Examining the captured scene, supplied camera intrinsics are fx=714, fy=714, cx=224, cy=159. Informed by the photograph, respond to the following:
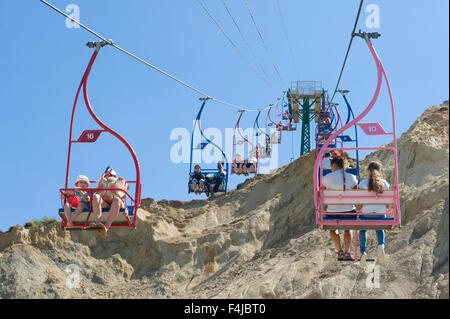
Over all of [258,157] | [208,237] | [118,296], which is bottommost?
[118,296]

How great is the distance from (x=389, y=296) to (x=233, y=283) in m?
6.43

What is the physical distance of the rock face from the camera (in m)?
18.8

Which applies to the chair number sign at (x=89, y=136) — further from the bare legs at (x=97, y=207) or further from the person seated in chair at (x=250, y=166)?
the person seated in chair at (x=250, y=166)

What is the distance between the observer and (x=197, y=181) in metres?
28.5

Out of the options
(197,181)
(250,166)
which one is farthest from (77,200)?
(250,166)

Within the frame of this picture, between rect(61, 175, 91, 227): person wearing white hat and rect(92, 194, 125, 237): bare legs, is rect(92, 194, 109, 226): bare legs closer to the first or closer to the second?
rect(92, 194, 125, 237): bare legs

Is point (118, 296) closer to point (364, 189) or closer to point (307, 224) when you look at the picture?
point (307, 224)

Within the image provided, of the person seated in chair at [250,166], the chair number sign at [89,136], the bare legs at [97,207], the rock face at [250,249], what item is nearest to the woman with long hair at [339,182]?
the bare legs at [97,207]

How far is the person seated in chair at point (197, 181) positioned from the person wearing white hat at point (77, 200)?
14280 millimetres

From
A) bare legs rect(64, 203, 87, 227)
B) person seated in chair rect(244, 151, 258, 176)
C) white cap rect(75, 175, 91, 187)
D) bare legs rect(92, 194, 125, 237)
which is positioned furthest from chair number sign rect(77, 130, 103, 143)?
person seated in chair rect(244, 151, 258, 176)

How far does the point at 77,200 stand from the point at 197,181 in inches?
567

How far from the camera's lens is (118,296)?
84.8ft

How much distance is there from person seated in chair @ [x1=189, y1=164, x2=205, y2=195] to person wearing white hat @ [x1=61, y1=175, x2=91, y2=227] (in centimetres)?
1428
